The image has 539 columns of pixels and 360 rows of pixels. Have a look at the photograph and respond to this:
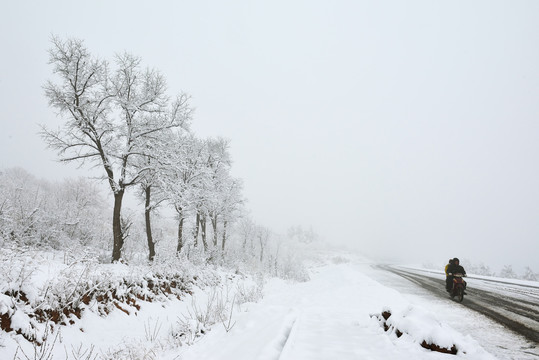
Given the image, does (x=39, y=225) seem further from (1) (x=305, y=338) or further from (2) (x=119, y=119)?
(1) (x=305, y=338)

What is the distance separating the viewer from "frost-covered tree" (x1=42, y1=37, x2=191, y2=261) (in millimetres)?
11516

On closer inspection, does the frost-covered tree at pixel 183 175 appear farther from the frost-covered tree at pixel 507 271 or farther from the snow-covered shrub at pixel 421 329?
the frost-covered tree at pixel 507 271

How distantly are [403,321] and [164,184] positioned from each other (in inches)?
457

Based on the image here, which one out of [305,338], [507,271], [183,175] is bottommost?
[507,271]

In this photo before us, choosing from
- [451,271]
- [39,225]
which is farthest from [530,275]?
[39,225]

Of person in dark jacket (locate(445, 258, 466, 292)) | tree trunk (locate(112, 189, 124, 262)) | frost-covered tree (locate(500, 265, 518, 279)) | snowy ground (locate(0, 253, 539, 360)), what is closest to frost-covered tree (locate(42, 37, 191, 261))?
tree trunk (locate(112, 189, 124, 262))

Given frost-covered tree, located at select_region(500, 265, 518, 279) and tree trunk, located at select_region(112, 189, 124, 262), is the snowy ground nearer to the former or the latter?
tree trunk, located at select_region(112, 189, 124, 262)

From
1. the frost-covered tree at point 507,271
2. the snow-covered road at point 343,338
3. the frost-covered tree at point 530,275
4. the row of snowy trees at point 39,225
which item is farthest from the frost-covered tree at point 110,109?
the frost-covered tree at point 507,271

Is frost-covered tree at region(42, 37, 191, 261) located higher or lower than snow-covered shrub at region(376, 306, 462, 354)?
higher

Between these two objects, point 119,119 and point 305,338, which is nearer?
point 305,338

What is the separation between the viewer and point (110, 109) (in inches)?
482

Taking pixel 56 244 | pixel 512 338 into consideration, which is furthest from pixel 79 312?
pixel 56 244

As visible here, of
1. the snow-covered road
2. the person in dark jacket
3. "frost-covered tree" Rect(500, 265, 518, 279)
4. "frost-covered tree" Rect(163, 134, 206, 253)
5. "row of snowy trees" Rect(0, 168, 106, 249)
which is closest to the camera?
the snow-covered road

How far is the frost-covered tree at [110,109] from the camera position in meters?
11.5
